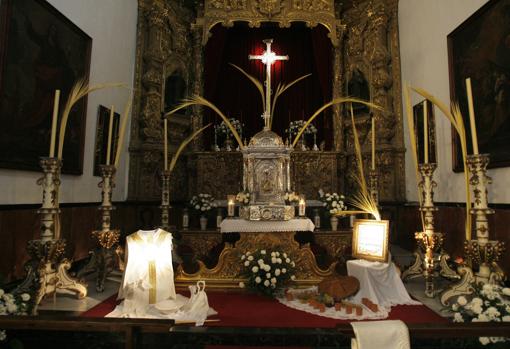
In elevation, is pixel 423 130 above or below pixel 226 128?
below

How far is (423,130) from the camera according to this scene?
24.5 ft

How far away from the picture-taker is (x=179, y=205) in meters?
9.71

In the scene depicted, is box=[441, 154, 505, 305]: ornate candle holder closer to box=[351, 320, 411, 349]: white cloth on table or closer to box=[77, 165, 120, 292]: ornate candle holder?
box=[351, 320, 411, 349]: white cloth on table

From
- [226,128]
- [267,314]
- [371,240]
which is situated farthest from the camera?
[226,128]

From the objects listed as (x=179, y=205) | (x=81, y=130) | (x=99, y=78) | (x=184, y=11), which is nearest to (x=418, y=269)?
(x=179, y=205)

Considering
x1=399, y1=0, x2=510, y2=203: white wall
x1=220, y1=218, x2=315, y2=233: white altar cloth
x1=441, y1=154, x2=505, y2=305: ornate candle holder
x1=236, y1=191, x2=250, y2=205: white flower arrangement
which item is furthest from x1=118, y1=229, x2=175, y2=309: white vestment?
x1=399, y1=0, x2=510, y2=203: white wall

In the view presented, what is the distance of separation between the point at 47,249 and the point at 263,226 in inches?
140

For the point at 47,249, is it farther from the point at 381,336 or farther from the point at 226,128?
the point at 226,128

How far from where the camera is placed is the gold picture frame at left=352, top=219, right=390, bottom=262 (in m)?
5.05

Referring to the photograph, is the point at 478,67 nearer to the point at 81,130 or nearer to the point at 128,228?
the point at 81,130

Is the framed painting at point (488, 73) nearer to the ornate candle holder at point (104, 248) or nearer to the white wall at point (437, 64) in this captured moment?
the white wall at point (437, 64)

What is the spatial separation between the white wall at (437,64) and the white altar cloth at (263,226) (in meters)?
3.19

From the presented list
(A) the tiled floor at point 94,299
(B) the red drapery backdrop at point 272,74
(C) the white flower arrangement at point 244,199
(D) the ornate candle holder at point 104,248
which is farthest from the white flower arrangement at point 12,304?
(B) the red drapery backdrop at point 272,74

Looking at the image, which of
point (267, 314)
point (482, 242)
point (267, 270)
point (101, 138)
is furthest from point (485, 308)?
point (101, 138)
